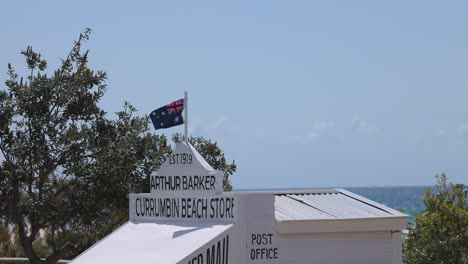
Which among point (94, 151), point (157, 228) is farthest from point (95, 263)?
point (94, 151)

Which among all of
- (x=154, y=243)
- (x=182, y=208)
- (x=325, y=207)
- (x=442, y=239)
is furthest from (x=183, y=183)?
(x=442, y=239)

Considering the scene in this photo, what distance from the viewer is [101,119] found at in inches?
753

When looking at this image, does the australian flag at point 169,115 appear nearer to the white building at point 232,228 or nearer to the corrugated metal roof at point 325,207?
the white building at point 232,228

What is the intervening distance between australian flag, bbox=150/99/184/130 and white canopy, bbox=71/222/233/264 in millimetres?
1570

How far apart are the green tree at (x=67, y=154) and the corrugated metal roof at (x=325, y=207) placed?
16.1ft

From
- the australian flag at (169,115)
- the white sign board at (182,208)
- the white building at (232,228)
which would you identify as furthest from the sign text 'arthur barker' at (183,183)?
the australian flag at (169,115)

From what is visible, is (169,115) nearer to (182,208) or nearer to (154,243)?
(182,208)

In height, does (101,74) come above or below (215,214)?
above

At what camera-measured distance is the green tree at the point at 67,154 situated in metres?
18.5

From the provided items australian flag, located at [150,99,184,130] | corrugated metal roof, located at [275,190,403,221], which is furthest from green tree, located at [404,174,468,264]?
australian flag, located at [150,99,184,130]

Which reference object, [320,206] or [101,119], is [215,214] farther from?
[101,119]

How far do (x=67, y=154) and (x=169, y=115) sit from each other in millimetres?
5040

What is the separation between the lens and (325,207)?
13859mm

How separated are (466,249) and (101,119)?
7.16 meters
